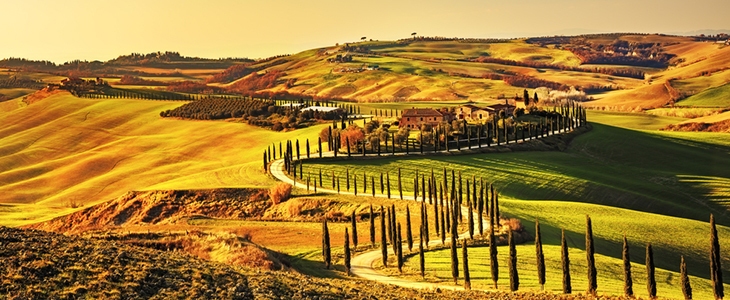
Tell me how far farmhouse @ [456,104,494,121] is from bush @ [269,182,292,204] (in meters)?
78.5

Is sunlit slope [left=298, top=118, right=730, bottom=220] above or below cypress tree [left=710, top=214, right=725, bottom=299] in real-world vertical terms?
below

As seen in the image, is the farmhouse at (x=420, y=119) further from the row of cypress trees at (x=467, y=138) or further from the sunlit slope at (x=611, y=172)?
the sunlit slope at (x=611, y=172)

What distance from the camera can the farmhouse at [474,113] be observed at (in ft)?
614

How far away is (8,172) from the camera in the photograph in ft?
555

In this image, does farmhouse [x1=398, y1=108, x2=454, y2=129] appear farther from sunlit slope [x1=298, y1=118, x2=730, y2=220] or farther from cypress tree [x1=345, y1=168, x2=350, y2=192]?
cypress tree [x1=345, y1=168, x2=350, y2=192]

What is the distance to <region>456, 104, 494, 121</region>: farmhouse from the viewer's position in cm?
18725

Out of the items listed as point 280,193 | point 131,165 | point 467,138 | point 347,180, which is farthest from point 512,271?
point 131,165

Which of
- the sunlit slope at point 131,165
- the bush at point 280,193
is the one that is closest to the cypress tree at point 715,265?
the bush at point 280,193

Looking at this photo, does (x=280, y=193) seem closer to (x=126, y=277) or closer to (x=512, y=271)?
(x=512, y=271)

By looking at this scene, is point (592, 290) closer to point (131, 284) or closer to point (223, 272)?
point (223, 272)

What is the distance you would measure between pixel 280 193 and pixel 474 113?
86.8 meters

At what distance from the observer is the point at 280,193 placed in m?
117

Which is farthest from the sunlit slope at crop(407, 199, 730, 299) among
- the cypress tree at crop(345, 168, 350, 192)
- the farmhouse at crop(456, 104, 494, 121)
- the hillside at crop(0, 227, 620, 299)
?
the farmhouse at crop(456, 104, 494, 121)

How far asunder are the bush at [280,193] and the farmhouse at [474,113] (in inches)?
3091
